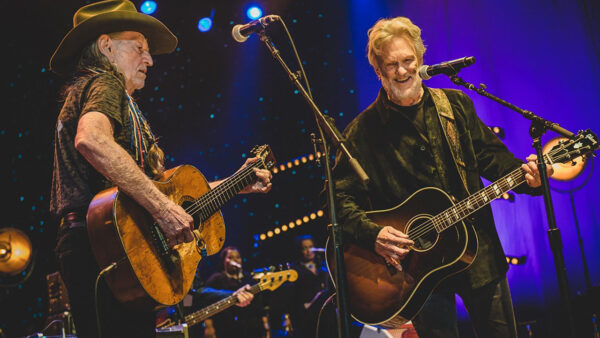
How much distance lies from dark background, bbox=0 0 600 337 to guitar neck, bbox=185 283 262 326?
5.58 ft

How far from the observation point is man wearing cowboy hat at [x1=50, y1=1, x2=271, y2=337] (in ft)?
7.87

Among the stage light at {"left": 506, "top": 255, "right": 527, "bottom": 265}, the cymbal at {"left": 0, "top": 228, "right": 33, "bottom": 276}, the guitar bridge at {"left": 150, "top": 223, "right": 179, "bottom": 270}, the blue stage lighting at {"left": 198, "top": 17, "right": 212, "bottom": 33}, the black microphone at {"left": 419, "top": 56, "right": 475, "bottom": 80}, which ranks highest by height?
the blue stage lighting at {"left": 198, "top": 17, "right": 212, "bottom": 33}

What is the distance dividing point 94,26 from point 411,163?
7.04 ft

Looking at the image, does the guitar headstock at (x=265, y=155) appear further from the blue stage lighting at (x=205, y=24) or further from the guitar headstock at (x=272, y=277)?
the blue stage lighting at (x=205, y=24)

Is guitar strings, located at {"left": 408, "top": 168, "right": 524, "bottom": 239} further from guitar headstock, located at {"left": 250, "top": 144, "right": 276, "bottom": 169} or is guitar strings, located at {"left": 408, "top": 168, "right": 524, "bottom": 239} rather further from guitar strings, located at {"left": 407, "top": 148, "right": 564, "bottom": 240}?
guitar headstock, located at {"left": 250, "top": 144, "right": 276, "bottom": 169}

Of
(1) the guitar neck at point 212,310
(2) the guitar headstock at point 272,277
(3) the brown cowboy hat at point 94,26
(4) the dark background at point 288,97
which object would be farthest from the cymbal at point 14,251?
(3) the brown cowboy hat at point 94,26

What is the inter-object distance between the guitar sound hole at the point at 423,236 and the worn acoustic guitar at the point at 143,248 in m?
1.26

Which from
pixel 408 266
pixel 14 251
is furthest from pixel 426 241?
pixel 14 251

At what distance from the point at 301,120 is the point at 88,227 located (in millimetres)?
6939

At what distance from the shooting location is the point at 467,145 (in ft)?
10.6

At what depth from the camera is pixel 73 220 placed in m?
2.48

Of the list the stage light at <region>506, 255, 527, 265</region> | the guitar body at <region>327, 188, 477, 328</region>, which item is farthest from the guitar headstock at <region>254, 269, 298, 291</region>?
the guitar body at <region>327, 188, 477, 328</region>

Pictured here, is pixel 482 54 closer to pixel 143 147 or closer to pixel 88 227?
pixel 143 147

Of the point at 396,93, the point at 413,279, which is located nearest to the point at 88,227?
the point at 413,279
